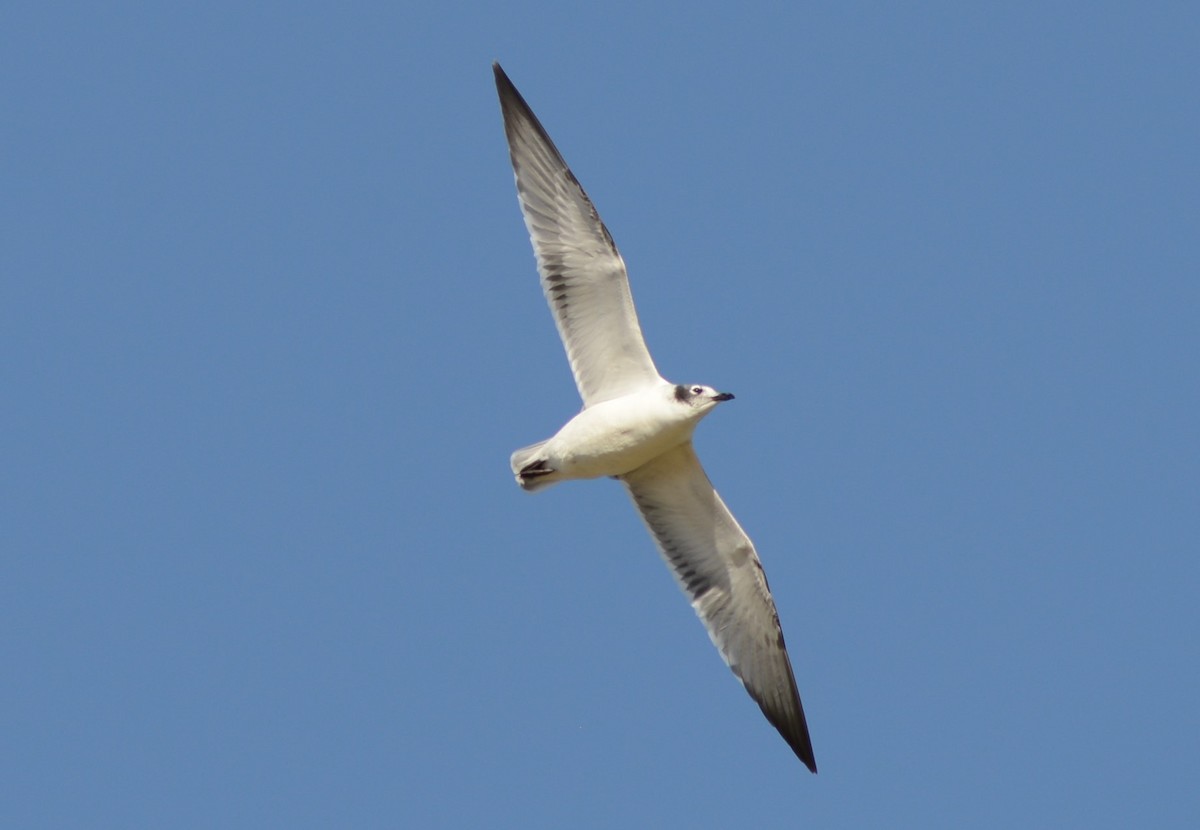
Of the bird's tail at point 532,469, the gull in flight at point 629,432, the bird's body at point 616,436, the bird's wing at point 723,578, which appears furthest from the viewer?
the bird's wing at point 723,578

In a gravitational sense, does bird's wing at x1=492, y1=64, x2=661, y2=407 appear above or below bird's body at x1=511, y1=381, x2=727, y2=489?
above

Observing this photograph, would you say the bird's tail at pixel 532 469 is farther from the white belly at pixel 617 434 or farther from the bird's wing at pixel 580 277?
the bird's wing at pixel 580 277

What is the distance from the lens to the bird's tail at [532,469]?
13750 mm

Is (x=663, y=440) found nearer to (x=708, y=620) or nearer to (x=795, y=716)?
(x=708, y=620)

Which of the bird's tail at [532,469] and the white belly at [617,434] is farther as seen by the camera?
the bird's tail at [532,469]

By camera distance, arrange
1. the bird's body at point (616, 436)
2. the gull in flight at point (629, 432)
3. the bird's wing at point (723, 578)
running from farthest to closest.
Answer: the bird's wing at point (723, 578), the gull in flight at point (629, 432), the bird's body at point (616, 436)

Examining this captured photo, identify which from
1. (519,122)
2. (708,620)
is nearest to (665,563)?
(708,620)

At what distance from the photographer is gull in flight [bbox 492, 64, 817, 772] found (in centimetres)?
1357

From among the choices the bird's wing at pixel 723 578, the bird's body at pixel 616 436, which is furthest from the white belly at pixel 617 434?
the bird's wing at pixel 723 578

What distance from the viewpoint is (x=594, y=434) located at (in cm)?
1355

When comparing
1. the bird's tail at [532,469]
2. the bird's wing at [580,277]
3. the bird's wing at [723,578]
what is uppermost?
the bird's wing at [580,277]

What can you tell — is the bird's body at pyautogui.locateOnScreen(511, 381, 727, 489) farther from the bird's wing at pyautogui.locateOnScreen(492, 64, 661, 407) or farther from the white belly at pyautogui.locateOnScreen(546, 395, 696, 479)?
the bird's wing at pyautogui.locateOnScreen(492, 64, 661, 407)

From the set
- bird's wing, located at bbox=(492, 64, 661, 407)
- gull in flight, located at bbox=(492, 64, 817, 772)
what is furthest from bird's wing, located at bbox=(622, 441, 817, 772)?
bird's wing, located at bbox=(492, 64, 661, 407)

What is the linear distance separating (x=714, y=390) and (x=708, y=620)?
2465 mm
